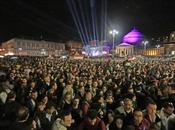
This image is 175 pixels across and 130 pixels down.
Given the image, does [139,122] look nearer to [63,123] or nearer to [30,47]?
[63,123]

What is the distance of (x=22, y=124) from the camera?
16.3 ft

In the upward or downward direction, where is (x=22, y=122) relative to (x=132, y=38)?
downward

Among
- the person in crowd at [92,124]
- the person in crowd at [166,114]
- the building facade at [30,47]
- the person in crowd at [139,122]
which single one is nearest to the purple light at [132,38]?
the building facade at [30,47]

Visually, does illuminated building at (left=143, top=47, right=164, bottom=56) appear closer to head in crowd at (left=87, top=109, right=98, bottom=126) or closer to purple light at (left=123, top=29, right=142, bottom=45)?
purple light at (left=123, top=29, right=142, bottom=45)

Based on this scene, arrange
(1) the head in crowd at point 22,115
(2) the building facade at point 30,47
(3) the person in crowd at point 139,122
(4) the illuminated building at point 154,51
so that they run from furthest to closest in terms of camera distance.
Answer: (4) the illuminated building at point 154,51 → (2) the building facade at point 30,47 → (3) the person in crowd at point 139,122 → (1) the head in crowd at point 22,115

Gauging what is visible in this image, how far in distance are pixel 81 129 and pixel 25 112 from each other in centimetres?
136

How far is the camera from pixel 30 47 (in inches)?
4860

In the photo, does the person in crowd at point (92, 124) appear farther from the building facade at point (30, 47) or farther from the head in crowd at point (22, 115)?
the building facade at point (30, 47)

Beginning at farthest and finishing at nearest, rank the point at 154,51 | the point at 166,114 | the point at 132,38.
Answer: the point at 154,51 → the point at 132,38 → the point at 166,114

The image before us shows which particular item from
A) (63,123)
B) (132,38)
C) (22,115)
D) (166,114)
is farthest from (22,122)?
(132,38)

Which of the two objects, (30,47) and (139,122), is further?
(30,47)

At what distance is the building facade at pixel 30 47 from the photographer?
116 metres

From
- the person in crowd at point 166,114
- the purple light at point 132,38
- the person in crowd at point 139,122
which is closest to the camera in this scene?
the person in crowd at point 139,122

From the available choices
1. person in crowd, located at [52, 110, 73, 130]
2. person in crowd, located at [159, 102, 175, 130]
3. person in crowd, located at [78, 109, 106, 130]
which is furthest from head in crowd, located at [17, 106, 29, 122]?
person in crowd, located at [159, 102, 175, 130]
